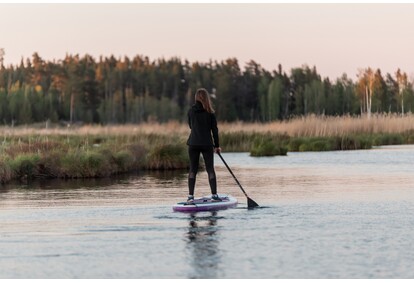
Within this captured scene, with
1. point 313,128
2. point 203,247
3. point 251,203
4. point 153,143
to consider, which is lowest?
point 203,247

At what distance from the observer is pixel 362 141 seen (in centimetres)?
4784

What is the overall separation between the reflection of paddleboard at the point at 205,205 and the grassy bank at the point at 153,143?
10.6m

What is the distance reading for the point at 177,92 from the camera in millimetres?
130875

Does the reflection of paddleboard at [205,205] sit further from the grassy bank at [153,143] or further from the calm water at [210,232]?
the grassy bank at [153,143]

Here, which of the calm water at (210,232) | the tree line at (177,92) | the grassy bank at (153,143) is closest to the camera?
the calm water at (210,232)

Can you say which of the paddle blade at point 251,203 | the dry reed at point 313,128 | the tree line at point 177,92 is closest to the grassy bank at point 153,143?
the dry reed at point 313,128

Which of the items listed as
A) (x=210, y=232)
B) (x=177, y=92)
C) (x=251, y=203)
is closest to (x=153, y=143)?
(x=251, y=203)

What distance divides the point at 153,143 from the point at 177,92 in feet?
307

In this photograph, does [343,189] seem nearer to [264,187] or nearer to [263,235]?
[264,187]

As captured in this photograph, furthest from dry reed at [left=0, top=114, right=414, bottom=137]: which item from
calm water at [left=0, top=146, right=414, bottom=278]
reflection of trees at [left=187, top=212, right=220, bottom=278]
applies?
reflection of trees at [left=187, top=212, right=220, bottom=278]

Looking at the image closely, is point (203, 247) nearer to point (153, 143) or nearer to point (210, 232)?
point (210, 232)

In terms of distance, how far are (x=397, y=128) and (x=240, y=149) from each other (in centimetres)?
1197

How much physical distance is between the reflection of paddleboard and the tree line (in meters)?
97.8

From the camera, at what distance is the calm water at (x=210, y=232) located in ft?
35.2
